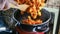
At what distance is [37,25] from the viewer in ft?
2.64

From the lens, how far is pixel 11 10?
32.9 inches

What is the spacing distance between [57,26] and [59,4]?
13 centimetres

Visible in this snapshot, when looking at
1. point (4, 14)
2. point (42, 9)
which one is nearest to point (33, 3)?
point (42, 9)

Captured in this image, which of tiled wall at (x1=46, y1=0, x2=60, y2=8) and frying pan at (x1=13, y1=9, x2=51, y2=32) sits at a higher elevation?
tiled wall at (x1=46, y1=0, x2=60, y2=8)

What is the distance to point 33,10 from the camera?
2.64 ft

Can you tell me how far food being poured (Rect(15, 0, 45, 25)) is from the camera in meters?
0.80

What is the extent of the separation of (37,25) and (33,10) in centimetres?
8

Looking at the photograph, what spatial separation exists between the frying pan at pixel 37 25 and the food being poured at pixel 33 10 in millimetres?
17

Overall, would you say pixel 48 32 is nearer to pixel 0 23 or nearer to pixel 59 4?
pixel 59 4

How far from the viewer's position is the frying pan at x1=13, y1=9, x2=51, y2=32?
2.66 ft

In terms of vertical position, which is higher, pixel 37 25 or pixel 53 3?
pixel 53 3

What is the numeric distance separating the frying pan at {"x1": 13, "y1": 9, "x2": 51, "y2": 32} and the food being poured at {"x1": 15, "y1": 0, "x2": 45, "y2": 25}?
0.02 metres

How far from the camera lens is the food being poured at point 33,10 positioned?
2.61 ft

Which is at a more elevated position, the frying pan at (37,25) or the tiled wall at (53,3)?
the tiled wall at (53,3)
